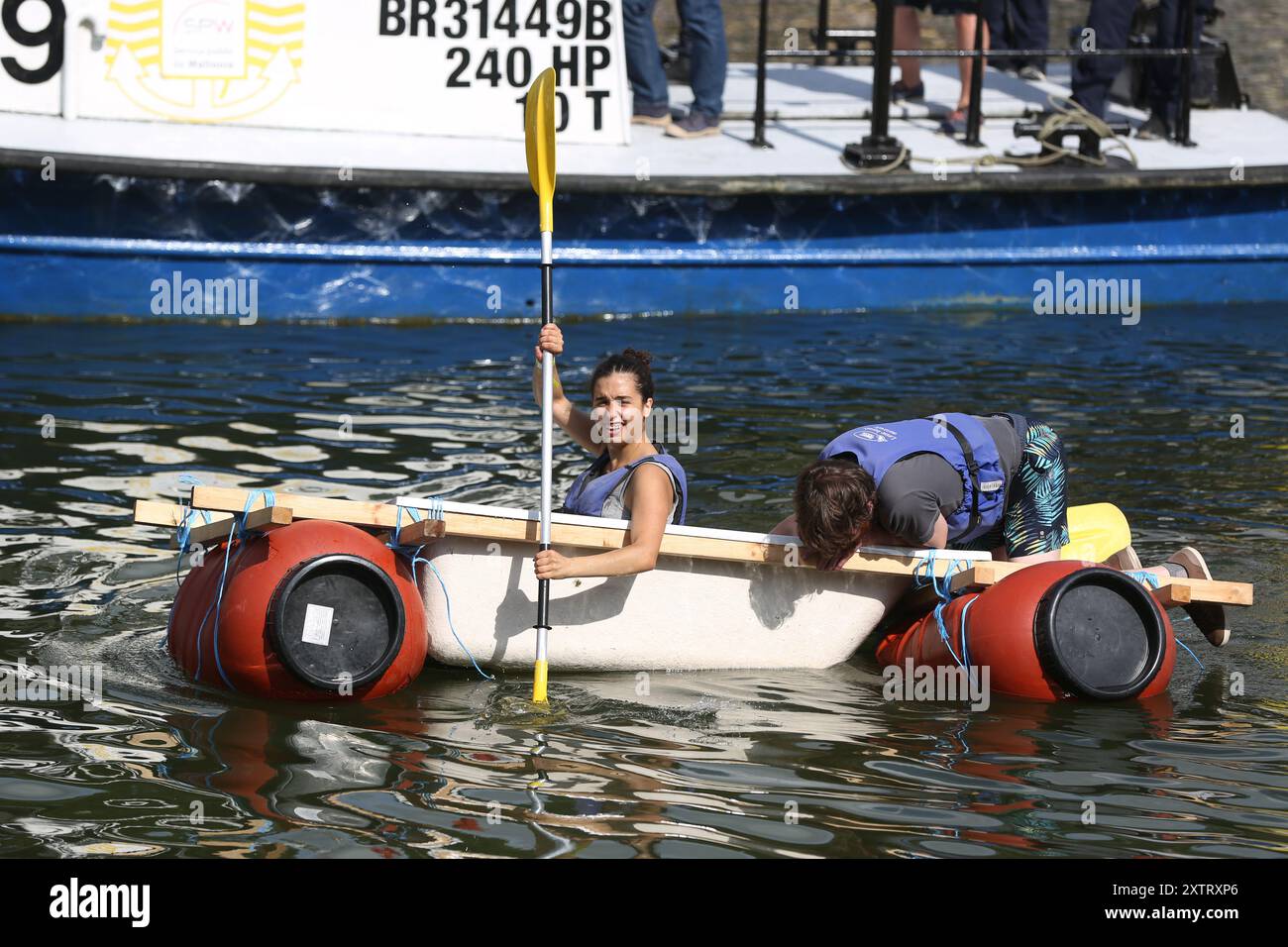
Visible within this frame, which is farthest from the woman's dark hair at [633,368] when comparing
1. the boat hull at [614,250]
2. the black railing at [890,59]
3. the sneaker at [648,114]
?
the sneaker at [648,114]

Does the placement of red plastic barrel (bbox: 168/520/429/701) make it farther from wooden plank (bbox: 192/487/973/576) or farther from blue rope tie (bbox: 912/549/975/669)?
blue rope tie (bbox: 912/549/975/669)

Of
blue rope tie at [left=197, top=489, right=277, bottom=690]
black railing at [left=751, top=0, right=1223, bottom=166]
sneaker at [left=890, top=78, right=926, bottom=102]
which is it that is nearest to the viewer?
blue rope tie at [left=197, top=489, right=277, bottom=690]

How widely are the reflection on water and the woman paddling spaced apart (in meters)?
0.46

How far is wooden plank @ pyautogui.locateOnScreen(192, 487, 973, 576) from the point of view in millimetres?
5426

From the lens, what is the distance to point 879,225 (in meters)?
10.8

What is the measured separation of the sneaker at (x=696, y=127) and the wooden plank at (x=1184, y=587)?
236 inches

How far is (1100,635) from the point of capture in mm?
5359

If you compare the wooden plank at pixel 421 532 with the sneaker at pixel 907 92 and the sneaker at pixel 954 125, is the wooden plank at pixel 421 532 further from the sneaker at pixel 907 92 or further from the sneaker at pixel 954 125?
the sneaker at pixel 907 92

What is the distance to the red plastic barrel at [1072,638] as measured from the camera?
5320 mm

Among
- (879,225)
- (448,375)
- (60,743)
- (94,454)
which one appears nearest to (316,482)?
(94,454)

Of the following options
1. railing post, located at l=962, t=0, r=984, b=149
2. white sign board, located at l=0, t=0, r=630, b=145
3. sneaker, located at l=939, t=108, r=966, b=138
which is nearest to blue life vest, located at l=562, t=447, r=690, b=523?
white sign board, located at l=0, t=0, r=630, b=145
